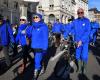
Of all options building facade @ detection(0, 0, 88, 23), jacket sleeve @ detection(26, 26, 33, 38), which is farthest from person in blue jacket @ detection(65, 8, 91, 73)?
building facade @ detection(0, 0, 88, 23)

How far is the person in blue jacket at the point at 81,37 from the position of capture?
9.20 meters

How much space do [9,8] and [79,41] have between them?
114 feet

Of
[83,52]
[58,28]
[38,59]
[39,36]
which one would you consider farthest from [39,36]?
[58,28]

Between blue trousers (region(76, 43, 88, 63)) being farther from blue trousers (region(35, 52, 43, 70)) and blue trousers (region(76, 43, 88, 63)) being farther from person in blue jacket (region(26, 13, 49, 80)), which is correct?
blue trousers (region(35, 52, 43, 70))

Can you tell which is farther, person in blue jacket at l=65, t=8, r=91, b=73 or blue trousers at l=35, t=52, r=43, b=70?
person in blue jacket at l=65, t=8, r=91, b=73

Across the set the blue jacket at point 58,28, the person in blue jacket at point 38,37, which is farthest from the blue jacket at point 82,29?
the blue jacket at point 58,28

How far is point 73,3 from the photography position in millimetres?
84250

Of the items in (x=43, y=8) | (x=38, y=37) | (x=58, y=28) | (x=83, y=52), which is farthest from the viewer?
(x=43, y=8)

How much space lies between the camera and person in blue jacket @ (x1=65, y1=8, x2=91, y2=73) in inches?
362

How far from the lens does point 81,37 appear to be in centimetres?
925

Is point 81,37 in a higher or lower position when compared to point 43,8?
lower

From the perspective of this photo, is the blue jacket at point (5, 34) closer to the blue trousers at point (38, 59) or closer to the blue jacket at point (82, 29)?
the blue trousers at point (38, 59)

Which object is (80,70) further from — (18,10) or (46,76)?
(18,10)

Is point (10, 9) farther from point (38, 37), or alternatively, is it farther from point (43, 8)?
point (38, 37)
